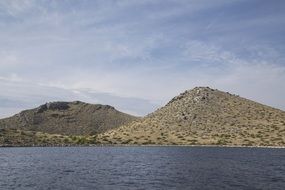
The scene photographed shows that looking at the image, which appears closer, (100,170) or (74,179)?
(74,179)

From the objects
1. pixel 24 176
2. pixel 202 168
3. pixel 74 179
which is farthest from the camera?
pixel 202 168

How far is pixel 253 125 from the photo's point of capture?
190000mm

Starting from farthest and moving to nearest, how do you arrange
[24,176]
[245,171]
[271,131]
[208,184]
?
[271,131]
[245,171]
[24,176]
[208,184]

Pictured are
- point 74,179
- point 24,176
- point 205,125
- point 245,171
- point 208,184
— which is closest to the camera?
point 208,184

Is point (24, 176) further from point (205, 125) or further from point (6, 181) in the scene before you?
point (205, 125)

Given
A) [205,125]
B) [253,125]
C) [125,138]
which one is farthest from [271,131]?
[125,138]

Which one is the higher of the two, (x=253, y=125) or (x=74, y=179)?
(x=253, y=125)

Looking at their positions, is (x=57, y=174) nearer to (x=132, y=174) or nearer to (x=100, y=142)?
(x=132, y=174)

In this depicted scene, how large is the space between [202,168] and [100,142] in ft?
367

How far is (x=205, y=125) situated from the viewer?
194 meters

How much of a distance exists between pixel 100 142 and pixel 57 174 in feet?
386

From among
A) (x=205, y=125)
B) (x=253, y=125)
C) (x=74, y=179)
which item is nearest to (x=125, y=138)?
(x=205, y=125)

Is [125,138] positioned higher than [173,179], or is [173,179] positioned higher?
[125,138]

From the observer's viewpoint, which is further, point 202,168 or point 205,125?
point 205,125
